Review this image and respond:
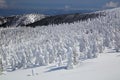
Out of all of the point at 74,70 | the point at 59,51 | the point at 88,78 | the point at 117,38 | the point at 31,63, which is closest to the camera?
the point at 88,78

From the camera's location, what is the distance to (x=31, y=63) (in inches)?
4668

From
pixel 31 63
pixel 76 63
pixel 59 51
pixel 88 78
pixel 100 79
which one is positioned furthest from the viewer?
pixel 59 51

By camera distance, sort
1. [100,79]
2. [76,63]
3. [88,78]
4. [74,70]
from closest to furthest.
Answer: [100,79]
[88,78]
[74,70]
[76,63]

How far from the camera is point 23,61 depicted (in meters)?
119

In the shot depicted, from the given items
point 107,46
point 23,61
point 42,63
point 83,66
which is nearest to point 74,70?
point 83,66

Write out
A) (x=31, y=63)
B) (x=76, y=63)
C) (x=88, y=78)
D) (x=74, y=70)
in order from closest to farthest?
(x=88, y=78)
(x=74, y=70)
(x=76, y=63)
(x=31, y=63)

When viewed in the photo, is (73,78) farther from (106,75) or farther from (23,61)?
(23,61)

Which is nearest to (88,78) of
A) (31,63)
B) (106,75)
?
(106,75)

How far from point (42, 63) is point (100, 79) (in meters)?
56.1

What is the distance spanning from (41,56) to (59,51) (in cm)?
1701

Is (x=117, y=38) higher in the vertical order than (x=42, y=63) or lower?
higher

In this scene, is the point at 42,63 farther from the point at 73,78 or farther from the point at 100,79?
the point at 100,79

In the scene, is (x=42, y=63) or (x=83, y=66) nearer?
(x=83, y=66)

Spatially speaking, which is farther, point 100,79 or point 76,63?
point 76,63
